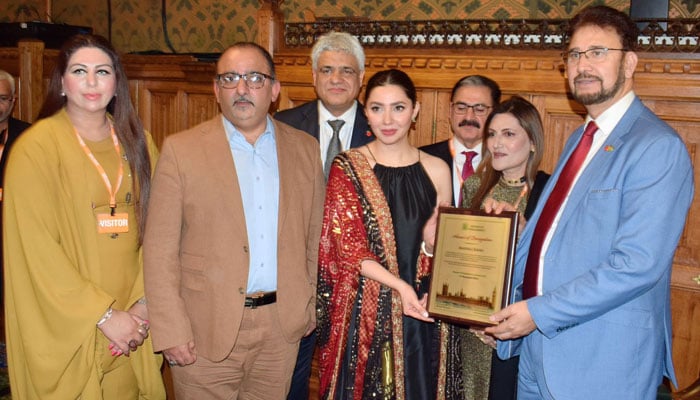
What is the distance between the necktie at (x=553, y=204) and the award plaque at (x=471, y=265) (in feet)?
0.20

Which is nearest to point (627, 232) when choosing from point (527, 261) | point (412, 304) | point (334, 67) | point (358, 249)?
point (527, 261)

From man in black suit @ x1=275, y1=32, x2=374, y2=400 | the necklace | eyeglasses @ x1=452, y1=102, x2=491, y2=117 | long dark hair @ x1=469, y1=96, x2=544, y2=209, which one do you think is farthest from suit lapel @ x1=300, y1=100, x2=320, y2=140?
the necklace

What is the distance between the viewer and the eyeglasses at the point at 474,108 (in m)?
2.80

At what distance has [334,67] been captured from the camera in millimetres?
2818

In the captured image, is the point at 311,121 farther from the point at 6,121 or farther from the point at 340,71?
the point at 6,121

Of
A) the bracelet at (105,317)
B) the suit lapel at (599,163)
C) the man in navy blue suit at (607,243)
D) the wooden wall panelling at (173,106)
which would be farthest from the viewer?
the wooden wall panelling at (173,106)

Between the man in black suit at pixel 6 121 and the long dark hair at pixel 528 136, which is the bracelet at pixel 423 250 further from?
the man in black suit at pixel 6 121

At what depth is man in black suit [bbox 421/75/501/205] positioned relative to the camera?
279 centimetres

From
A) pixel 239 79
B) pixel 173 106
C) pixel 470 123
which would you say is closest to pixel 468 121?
pixel 470 123

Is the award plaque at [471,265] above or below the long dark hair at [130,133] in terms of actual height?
below

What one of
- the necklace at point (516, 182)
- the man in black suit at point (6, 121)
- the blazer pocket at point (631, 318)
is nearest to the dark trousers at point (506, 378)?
the blazer pocket at point (631, 318)

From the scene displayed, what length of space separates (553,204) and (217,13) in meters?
4.44

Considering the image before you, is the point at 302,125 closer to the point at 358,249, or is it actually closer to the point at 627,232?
the point at 358,249

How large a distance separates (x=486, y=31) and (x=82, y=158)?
6.78ft
